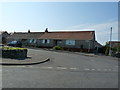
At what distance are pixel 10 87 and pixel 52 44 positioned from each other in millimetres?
37873

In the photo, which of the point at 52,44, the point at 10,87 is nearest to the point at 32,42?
the point at 52,44

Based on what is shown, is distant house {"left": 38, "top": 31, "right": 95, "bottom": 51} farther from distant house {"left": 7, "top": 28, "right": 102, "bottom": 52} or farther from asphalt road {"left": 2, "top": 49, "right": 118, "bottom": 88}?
asphalt road {"left": 2, "top": 49, "right": 118, "bottom": 88}

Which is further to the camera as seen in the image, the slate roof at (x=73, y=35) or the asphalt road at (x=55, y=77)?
the slate roof at (x=73, y=35)

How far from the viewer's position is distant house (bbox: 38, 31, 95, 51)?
3936cm

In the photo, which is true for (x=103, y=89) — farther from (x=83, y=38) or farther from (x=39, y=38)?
(x=39, y=38)

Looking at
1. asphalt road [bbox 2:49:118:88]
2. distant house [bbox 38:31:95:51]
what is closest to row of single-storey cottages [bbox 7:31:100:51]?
distant house [bbox 38:31:95:51]

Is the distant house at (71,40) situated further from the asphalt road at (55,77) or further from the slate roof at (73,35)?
the asphalt road at (55,77)

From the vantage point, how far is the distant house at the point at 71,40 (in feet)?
129

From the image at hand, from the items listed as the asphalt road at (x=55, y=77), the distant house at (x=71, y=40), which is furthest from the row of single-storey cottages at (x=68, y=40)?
the asphalt road at (x=55, y=77)

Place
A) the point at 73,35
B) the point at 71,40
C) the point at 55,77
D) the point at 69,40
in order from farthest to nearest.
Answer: the point at 73,35 → the point at 69,40 → the point at 71,40 → the point at 55,77

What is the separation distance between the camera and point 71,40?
41.2 m

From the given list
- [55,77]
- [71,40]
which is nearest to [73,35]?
[71,40]

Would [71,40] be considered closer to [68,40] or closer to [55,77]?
[68,40]

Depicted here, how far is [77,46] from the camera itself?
40.5 meters
